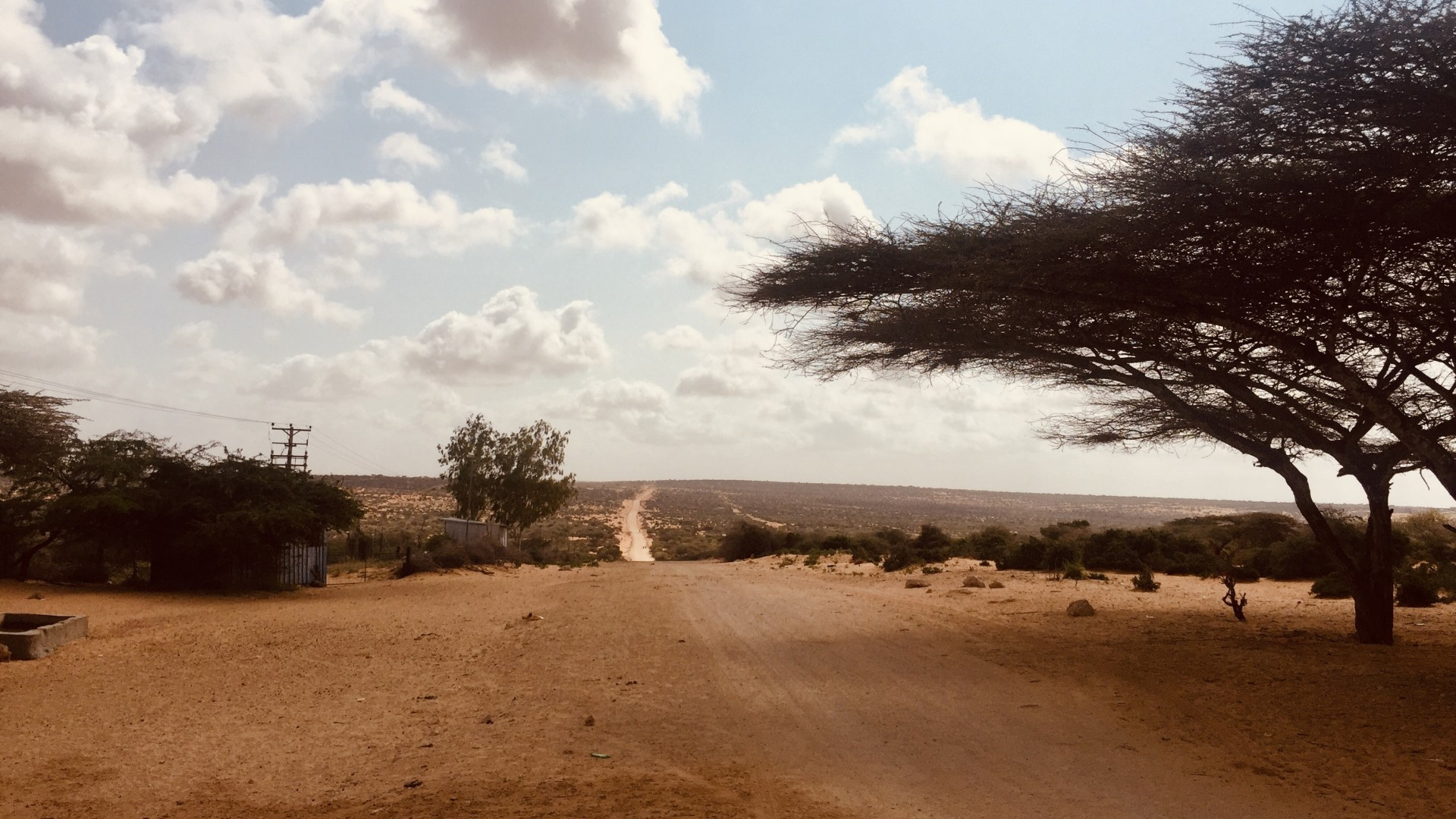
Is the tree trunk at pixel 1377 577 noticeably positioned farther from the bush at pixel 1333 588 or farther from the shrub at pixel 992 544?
the shrub at pixel 992 544

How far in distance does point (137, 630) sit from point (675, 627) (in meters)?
9.27

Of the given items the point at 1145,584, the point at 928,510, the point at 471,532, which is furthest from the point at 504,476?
the point at 928,510

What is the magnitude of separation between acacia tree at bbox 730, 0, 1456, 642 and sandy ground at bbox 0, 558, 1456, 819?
303 centimetres

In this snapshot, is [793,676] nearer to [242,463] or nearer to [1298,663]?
[1298,663]

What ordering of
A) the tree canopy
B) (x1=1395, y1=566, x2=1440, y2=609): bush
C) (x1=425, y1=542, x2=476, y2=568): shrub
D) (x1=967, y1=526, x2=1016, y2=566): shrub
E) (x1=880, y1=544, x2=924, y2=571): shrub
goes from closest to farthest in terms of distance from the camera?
(x1=1395, y1=566, x2=1440, y2=609): bush < the tree canopy < (x1=880, y1=544, x2=924, y2=571): shrub < (x1=967, y1=526, x2=1016, y2=566): shrub < (x1=425, y1=542, x2=476, y2=568): shrub

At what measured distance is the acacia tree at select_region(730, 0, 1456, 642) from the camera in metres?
9.21

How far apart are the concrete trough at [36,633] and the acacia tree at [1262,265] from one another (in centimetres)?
1113

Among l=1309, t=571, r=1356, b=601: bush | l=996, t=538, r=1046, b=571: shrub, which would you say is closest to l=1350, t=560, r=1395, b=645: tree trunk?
l=1309, t=571, r=1356, b=601: bush

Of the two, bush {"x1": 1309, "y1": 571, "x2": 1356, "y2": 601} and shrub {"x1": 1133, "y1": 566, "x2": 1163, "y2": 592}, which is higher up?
bush {"x1": 1309, "y1": 571, "x2": 1356, "y2": 601}

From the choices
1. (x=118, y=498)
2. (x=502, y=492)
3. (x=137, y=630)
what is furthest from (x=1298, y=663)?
(x=502, y=492)

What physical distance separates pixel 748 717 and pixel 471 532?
30429 mm

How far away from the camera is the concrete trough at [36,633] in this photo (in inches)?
521

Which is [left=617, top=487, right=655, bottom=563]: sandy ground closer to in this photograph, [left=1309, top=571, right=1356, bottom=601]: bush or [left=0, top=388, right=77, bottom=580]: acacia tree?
[left=0, top=388, right=77, bottom=580]: acacia tree

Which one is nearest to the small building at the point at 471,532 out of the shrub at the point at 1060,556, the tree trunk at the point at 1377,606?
the shrub at the point at 1060,556
